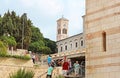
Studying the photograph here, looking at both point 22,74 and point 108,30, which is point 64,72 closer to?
point 22,74

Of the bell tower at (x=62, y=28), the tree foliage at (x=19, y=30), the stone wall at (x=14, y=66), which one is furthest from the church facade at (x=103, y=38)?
the bell tower at (x=62, y=28)

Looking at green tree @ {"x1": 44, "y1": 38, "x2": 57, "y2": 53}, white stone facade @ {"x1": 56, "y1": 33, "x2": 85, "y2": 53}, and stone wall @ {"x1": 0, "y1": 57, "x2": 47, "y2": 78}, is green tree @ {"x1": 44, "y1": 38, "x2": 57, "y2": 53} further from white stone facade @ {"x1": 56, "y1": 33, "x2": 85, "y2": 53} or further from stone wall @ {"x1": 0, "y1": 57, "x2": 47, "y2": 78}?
stone wall @ {"x1": 0, "y1": 57, "x2": 47, "y2": 78}

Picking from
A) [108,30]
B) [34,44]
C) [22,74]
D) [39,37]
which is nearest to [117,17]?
[108,30]

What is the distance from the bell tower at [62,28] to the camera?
9856 centimetres

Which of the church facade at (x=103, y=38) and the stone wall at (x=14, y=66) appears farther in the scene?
the stone wall at (x=14, y=66)

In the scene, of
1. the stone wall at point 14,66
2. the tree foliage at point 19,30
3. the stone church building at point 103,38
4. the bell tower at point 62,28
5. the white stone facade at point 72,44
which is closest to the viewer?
the stone church building at point 103,38

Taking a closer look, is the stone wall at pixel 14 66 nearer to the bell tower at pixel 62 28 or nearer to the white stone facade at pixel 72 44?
the white stone facade at pixel 72 44

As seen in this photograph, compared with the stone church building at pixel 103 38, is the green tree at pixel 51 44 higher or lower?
higher

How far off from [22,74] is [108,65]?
956cm

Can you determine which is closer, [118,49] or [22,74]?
[118,49]

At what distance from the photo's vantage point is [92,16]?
13312 mm

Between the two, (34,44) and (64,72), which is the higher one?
(34,44)

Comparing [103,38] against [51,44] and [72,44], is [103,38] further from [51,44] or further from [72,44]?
[51,44]

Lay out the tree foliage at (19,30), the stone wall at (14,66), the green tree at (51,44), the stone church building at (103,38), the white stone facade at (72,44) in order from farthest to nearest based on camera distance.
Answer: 1. the green tree at (51,44)
2. the white stone facade at (72,44)
3. the tree foliage at (19,30)
4. the stone wall at (14,66)
5. the stone church building at (103,38)
